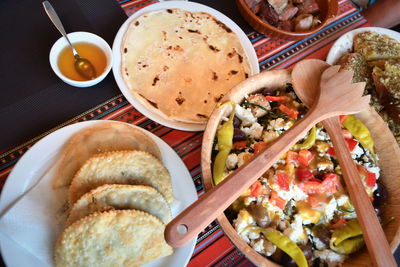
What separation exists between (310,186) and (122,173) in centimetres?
94

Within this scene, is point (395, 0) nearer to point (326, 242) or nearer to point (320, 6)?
point (320, 6)

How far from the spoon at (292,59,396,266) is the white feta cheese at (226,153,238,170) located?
0.51 m

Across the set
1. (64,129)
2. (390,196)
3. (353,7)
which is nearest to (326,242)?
(390,196)

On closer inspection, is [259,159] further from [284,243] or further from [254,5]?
[254,5]

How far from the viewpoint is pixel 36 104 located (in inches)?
73.7

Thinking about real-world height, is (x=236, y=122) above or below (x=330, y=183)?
above

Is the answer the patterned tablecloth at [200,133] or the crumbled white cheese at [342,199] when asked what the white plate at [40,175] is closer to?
the patterned tablecloth at [200,133]

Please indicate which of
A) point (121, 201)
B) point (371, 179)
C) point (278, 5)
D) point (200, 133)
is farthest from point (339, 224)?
point (278, 5)

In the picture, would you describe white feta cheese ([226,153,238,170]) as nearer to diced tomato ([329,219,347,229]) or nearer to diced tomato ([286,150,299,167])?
diced tomato ([286,150,299,167])

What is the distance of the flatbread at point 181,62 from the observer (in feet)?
6.56

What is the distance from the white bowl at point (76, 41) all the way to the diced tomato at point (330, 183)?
136cm

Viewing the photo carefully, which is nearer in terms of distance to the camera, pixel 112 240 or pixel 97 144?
pixel 112 240

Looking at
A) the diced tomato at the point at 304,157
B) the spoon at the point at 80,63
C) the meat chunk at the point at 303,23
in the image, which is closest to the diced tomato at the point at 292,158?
the diced tomato at the point at 304,157

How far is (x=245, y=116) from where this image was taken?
5.73 ft
